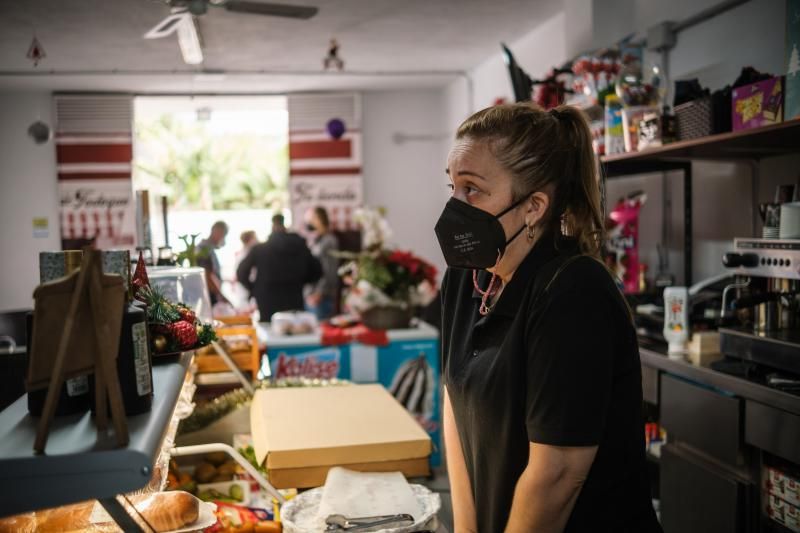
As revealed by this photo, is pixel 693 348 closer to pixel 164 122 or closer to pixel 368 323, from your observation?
pixel 368 323

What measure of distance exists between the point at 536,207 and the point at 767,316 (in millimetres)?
1644

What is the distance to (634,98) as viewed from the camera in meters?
3.46

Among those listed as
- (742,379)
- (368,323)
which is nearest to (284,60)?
(368,323)

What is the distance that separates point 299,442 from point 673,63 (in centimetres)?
346

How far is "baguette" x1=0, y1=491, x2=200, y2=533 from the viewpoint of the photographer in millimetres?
1318

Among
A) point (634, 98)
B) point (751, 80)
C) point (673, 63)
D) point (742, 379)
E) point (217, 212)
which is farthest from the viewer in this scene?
point (217, 212)

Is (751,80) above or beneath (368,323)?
above

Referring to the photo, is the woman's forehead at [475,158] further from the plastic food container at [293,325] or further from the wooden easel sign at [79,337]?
the plastic food container at [293,325]

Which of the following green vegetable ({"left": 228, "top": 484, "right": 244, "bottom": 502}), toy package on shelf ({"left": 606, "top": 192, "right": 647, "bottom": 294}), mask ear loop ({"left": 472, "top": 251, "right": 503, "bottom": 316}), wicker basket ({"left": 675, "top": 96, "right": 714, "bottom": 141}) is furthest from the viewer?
toy package on shelf ({"left": 606, "top": 192, "right": 647, "bottom": 294})

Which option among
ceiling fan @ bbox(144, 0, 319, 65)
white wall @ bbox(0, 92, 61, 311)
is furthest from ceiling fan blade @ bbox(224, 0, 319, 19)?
white wall @ bbox(0, 92, 61, 311)

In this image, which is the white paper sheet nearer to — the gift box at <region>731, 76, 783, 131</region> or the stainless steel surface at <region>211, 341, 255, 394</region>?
the stainless steel surface at <region>211, 341, 255, 394</region>

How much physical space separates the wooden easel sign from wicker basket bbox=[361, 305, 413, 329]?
138 inches

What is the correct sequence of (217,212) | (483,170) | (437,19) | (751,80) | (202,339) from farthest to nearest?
(217,212)
(437,19)
(751,80)
(202,339)
(483,170)

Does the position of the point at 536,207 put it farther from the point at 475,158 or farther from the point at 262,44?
the point at 262,44
